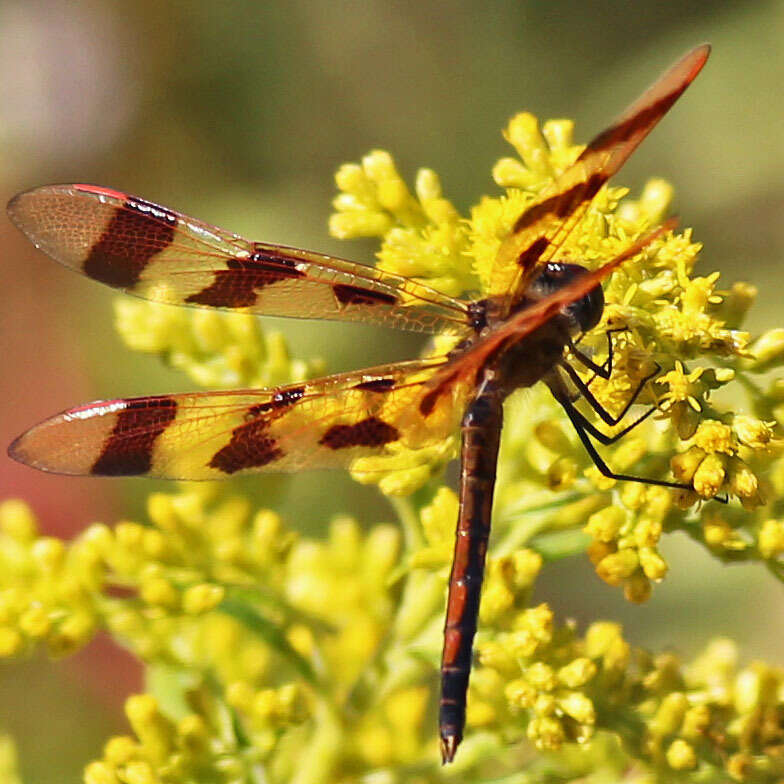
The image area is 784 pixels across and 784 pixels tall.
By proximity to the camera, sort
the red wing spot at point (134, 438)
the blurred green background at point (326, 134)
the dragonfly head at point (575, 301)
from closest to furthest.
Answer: the dragonfly head at point (575, 301) < the red wing spot at point (134, 438) < the blurred green background at point (326, 134)

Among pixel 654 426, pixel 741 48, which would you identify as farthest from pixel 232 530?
pixel 741 48

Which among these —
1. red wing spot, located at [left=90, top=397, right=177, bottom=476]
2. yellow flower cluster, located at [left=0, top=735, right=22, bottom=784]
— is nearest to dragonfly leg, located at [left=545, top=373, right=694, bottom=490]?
red wing spot, located at [left=90, top=397, right=177, bottom=476]

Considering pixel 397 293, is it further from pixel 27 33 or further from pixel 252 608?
pixel 27 33

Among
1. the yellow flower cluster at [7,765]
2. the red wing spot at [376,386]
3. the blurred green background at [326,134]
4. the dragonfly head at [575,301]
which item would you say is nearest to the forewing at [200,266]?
the red wing spot at [376,386]

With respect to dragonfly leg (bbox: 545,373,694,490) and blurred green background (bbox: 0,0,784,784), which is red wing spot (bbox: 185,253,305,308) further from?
blurred green background (bbox: 0,0,784,784)

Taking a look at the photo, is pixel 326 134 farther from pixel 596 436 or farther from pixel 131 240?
pixel 596 436

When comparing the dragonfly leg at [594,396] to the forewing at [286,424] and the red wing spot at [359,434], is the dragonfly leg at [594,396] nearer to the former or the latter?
the forewing at [286,424]

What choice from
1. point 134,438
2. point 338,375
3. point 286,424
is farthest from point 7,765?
point 338,375

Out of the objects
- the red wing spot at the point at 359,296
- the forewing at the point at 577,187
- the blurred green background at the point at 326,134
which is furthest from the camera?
the blurred green background at the point at 326,134
